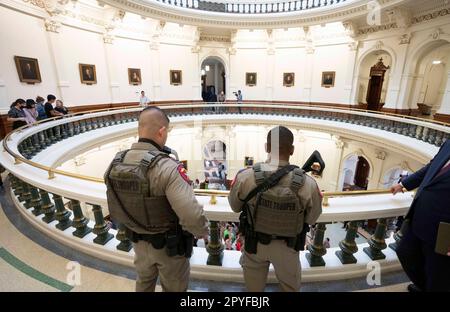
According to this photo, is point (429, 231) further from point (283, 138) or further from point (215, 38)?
point (215, 38)

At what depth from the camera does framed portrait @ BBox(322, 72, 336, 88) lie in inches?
526

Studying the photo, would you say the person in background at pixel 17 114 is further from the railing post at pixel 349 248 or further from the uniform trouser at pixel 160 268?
the railing post at pixel 349 248

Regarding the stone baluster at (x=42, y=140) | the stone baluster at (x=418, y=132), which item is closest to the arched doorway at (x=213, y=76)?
the stone baluster at (x=418, y=132)

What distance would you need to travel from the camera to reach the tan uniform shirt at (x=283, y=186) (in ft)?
5.19

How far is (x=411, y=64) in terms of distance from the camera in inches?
400

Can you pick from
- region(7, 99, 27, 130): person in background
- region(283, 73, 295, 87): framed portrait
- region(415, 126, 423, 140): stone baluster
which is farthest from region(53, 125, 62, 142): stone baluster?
region(283, 73, 295, 87): framed portrait

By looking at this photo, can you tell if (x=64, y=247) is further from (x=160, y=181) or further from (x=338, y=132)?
(x=338, y=132)

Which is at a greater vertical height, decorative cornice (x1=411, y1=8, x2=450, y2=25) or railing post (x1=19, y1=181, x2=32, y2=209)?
decorative cornice (x1=411, y1=8, x2=450, y2=25)

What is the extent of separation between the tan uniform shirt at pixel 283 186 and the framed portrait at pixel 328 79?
44.9ft

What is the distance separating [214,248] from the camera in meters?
2.22

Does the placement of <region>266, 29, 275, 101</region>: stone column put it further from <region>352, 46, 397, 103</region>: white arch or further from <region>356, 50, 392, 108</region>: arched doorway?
<region>356, 50, 392, 108</region>: arched doorway

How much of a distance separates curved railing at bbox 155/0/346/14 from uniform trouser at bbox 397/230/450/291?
14101mm
